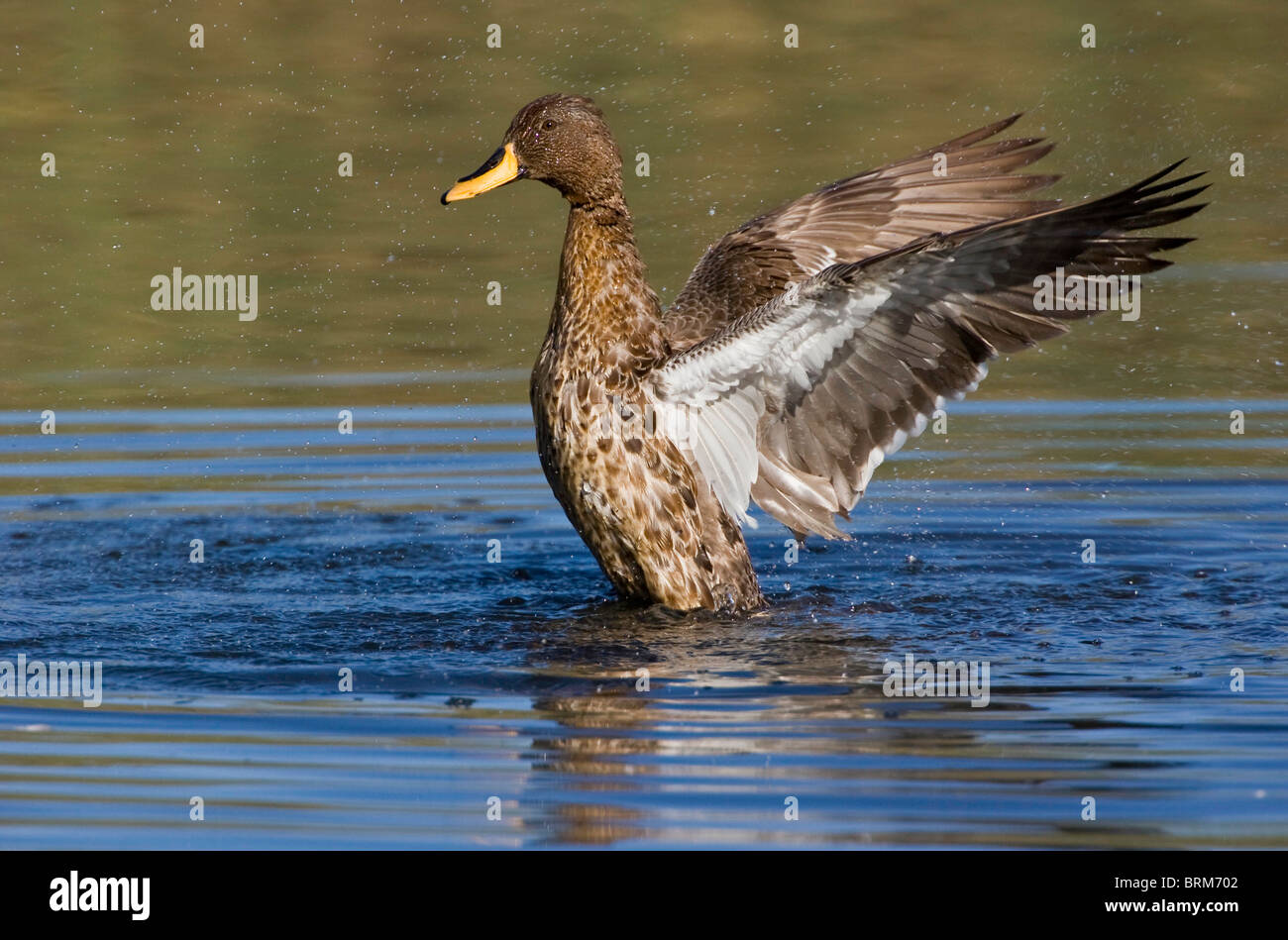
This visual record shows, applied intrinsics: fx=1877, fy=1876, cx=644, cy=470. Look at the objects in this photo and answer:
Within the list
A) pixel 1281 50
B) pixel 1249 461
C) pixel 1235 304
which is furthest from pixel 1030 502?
pixel 1281 50

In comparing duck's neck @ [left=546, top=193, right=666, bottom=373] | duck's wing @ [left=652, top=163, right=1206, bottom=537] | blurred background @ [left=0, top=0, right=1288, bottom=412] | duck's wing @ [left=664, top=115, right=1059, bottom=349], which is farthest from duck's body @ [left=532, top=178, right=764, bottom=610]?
blurred background @ [left=0, top=0, right=1288, bottom=412]

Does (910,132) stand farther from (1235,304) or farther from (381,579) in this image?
(381,579)

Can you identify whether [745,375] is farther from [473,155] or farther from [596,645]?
[473,155]

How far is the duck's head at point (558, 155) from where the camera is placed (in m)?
7.04

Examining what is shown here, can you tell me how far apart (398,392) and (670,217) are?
2.95 metres

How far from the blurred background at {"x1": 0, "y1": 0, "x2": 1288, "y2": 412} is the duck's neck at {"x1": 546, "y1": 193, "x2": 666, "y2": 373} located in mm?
3182

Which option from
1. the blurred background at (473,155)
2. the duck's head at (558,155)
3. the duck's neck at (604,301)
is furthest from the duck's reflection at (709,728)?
the blurred background at (473,155)

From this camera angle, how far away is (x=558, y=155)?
704 centimetres

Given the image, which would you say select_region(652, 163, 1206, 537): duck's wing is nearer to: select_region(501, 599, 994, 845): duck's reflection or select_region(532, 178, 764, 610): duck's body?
select_region(532, 178, 764, 610): duck's body

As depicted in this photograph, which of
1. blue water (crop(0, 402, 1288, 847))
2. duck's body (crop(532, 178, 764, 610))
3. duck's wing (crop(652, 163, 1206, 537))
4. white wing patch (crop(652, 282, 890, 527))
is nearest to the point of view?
blue water (crop(0, 402, 1288, 847))

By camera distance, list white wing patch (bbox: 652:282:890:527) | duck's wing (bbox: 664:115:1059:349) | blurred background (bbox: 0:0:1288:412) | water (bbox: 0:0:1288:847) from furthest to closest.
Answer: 1. blurred background (bbox: 0:0:1288:412)
2. duck's wing (bbox: 664:115:1059:349)
3. white wing patch (bbox: 652:282:890:527)
4. water (bbox: 0:0:1288:847)

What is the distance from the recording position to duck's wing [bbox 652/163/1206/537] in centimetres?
584

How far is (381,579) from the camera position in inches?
300

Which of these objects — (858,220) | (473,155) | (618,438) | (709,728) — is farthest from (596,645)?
(473,155)
